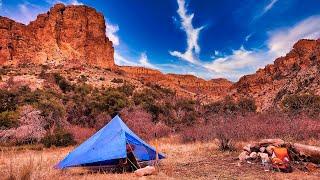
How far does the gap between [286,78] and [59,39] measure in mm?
50721

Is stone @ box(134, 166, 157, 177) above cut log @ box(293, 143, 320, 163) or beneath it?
beneath

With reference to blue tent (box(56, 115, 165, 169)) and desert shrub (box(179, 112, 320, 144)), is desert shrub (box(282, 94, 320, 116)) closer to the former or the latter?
desert shrub (box(179, 112, 320, 144))

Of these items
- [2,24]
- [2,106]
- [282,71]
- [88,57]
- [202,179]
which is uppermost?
[2,24]

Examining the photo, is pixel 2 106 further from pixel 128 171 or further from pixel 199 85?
pixel 199 85

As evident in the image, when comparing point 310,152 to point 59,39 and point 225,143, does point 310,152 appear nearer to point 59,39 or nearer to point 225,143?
point 225,143

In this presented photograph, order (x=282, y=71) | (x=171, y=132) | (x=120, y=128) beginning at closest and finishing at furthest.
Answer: (x=120, y=128) < (x=171, y=132) < (x=282, y=71)

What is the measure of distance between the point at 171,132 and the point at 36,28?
69827mm

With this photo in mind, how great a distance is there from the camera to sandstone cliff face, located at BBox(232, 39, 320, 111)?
4766cm

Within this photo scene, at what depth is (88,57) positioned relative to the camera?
89562 millimetres

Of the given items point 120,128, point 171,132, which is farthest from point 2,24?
point 120,128

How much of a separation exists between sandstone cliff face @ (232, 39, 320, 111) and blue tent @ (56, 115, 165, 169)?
111ft

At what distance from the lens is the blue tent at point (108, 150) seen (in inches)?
417

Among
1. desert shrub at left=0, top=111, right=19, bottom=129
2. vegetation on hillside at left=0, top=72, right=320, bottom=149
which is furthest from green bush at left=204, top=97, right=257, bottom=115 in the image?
desert shrub at left=0, top=111, right=19, bottom=129

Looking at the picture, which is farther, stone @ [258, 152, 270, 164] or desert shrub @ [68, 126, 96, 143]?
desert shrub @ [68, 126, 96, 143]
